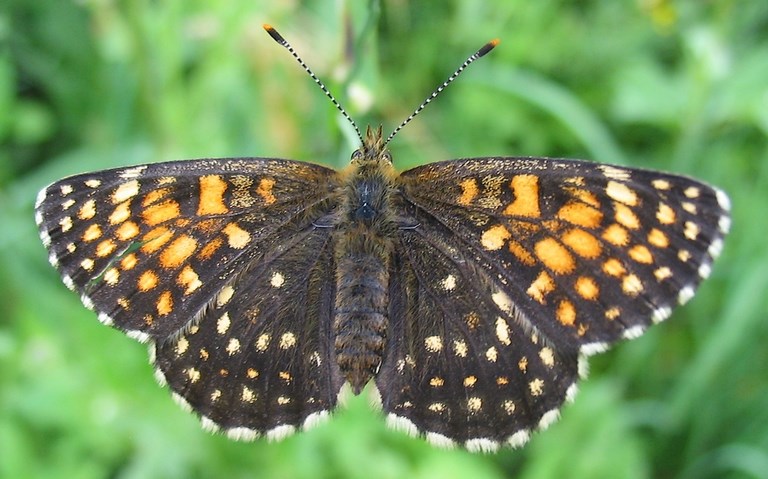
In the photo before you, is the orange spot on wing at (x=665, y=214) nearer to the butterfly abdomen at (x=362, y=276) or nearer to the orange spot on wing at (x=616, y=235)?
the orange spot on wing at (x=616, y=235)

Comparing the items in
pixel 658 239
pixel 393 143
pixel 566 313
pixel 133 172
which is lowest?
pixel 566 313

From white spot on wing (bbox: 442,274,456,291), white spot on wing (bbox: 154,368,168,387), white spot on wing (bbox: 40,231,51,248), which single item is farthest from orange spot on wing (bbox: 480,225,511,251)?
white spot on wing (bbox: 40,231,51,248)

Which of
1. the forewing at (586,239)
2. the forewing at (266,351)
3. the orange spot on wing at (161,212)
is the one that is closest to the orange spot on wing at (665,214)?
the forewing at (586,239)

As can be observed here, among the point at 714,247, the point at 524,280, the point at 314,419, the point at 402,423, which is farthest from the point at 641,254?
the point at 314,419

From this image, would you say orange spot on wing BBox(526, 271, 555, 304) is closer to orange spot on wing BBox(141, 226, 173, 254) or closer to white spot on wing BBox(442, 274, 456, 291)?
white spot on wing BBox(442, 274, 456, 291)

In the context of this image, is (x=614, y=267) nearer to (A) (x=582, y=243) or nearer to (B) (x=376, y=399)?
(A) (x=582, y=243)

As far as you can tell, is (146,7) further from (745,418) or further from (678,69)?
(745,418)

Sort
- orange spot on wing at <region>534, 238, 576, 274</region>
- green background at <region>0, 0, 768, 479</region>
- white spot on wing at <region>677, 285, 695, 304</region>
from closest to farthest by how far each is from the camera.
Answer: white spot on wing at <region>677, 285, 695, 304</region>
orange spot on wing at <region>534, 238, 576, 274</region>
green background at <region>0, 0, 768, 479</region>
